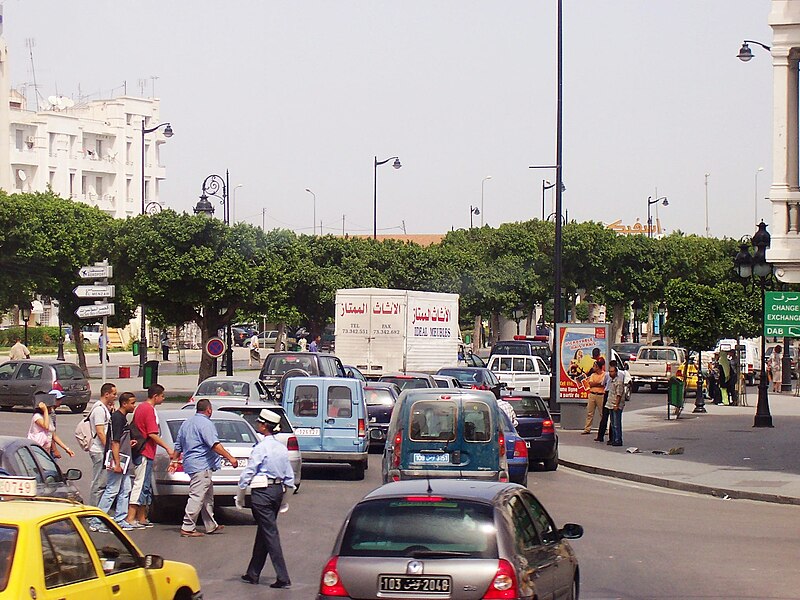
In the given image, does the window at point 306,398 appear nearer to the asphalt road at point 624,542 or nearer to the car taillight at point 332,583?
the asphalt road at point 624,542

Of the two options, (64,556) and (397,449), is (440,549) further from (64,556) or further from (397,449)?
(397,449)

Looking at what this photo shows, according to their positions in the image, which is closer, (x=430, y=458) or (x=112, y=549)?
(x=112, y=549)

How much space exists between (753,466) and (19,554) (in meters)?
19.6

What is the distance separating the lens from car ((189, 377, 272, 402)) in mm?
28047

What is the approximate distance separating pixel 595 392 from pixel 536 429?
8.00 metres

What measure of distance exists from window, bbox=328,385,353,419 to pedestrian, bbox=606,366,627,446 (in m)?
8.37

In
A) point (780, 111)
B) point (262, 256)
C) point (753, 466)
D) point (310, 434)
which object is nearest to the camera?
point (310, 434)

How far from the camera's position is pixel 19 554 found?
7.08 m

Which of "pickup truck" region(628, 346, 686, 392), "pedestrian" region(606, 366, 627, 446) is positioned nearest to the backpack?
"pedestrian" region(606, 366, 627, 446)

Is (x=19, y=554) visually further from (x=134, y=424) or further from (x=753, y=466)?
(x=753, y=466)

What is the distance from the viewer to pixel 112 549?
8.26m

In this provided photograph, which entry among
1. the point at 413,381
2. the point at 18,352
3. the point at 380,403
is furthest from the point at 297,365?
the point at 18,352

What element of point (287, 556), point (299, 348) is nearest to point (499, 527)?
point (287, 556)

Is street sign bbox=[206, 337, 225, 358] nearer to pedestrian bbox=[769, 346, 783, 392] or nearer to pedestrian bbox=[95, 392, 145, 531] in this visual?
pedestrian bbox=[95, 392, 145, 531]
